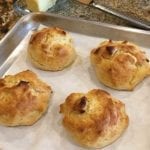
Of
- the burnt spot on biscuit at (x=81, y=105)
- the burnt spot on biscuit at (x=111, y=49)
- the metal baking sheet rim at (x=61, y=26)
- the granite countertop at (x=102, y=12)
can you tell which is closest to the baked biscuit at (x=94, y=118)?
the burnt spot on biscuit at (x=81, y=105)

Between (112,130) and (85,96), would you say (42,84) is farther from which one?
(112,130)

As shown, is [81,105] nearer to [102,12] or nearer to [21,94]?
[21,94]

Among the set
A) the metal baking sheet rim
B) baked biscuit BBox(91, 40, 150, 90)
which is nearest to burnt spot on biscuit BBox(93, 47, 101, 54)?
baked biscuit BBox(91, 40, 150, 90)

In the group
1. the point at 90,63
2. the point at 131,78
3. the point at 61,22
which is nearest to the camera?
the point at 131,78

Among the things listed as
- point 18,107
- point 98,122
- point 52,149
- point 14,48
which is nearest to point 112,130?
point 98,122

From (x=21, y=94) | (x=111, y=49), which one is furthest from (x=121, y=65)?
(x=21, y=94)

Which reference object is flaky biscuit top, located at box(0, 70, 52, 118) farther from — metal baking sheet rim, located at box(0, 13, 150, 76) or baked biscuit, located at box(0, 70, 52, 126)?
metal baking sheet rim, located at box(0, 13, 150, 76)
